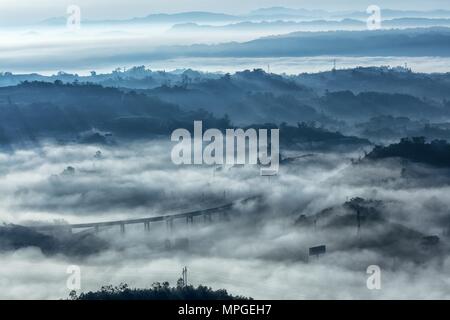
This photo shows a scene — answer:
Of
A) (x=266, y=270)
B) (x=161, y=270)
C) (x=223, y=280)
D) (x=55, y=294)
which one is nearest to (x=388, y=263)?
(x=266, y=270)

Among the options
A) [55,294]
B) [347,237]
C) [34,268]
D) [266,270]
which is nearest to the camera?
[55,294]

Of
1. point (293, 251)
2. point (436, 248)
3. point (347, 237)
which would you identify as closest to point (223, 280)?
point (293, 251)

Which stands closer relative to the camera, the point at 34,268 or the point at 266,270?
the point at 34,268

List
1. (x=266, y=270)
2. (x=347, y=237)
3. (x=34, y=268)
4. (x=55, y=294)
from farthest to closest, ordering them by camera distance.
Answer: (x=347, y=237), (x=266, y=270), (x=34, y=268), (x=55, y=294)
